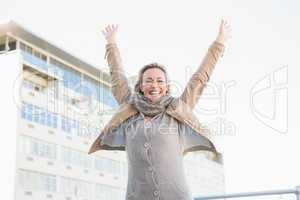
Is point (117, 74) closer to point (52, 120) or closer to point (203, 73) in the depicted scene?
point (203, 73)

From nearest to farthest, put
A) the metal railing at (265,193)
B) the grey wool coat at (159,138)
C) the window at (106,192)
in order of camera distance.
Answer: the grey wool coat at (159,138) → the metal railing at (265,193) → the window at (106,192)

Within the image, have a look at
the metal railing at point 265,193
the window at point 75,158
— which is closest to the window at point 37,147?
the window at point 75,158

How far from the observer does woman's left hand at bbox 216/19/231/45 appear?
5.02ft

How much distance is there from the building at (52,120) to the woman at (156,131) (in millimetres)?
14412

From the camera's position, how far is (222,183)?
130ft

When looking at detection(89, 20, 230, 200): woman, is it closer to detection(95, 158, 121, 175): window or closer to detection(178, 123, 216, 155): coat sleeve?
detection(178, 123, 216, 155): coat sleeve

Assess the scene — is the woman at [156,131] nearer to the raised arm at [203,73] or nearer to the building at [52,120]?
the raised arm at [203,73]

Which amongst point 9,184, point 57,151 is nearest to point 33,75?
point 57,151

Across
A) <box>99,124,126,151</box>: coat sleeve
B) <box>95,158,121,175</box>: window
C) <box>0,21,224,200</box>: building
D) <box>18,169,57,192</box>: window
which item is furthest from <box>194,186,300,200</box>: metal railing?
<box>95,158,121,175</box>: window

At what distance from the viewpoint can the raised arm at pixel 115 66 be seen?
4.91ft

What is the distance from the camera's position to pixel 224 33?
5.08 feet

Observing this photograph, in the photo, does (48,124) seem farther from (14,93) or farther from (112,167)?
(112,167)

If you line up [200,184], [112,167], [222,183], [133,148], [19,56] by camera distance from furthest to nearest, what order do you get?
[222,183], [200,184], [112,167], [19,56], [133,148]

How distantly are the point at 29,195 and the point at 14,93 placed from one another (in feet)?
13.3
